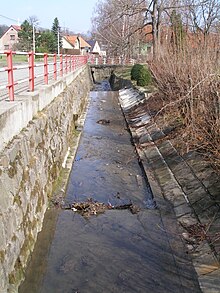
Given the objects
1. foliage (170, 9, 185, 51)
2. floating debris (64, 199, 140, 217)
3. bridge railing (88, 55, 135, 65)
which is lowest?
floating debris (64, 199, 140, 217)

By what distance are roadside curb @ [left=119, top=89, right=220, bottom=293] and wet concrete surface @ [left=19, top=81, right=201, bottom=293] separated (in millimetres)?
154

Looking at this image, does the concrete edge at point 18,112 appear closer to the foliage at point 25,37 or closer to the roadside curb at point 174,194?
the roadside curb at point 174,194

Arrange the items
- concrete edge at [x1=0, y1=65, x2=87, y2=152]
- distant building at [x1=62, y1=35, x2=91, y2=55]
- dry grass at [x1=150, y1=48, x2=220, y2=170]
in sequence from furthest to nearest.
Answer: distant building at [x1=62, y1=35, x2=91, y2=55] < dry grass at [x1=150, y1=48, x2=220, y2=170] < concrete edge at [x1=0, y1=65, x2=87, y2=152]

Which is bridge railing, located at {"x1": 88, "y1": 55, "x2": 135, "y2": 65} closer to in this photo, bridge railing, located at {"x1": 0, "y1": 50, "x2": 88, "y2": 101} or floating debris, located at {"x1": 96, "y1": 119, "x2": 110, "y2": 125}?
floating debris, located at {"x1": 96, "y1": 119, "x2": 110, "y2": 125}

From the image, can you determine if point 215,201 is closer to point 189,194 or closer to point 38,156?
point 189,194

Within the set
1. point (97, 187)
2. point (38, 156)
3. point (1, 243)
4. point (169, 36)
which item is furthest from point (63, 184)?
point (169, 36)

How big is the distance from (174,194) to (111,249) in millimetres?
2539

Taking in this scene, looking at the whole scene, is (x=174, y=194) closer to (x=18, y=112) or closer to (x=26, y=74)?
(x=18, y=112)

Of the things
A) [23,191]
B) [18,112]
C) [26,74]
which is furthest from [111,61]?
[23,191]

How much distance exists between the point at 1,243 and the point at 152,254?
266 cm

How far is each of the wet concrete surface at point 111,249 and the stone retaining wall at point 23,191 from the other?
1.10 feet

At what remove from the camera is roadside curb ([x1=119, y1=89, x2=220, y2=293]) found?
505 centimetres

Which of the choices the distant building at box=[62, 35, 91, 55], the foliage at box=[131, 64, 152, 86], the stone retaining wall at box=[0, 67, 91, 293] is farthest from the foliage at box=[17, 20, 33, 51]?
the stone retaining wall at box=[0, 67, 91, 293]

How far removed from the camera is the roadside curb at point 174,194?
505cm
